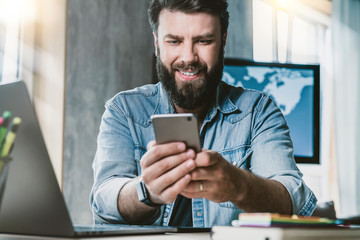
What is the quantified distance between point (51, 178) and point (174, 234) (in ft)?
0.77

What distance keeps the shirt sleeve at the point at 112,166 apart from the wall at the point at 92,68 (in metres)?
1.46

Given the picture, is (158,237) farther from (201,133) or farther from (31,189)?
(201,133)

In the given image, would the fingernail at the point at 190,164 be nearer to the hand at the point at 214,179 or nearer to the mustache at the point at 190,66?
the hand at the point at 214,179

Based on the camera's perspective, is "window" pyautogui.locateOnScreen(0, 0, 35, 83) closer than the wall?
Yes

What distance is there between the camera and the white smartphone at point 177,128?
0.73 metres

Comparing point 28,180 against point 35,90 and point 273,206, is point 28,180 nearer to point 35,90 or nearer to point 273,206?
point 273,206

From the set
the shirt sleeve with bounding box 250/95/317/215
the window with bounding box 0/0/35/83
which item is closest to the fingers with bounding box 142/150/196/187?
the shirt sleeve with bounding box 250/95/317/215

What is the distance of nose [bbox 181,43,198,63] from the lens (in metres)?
1.45

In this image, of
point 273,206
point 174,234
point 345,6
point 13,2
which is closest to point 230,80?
point 13,2

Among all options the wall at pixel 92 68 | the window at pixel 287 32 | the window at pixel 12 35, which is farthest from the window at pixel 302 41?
the window at pixel 12 35

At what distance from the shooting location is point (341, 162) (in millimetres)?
4270

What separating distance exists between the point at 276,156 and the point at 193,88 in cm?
38

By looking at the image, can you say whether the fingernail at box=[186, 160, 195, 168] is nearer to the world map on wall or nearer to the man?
the man

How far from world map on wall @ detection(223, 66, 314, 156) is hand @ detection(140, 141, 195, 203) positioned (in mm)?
1675
